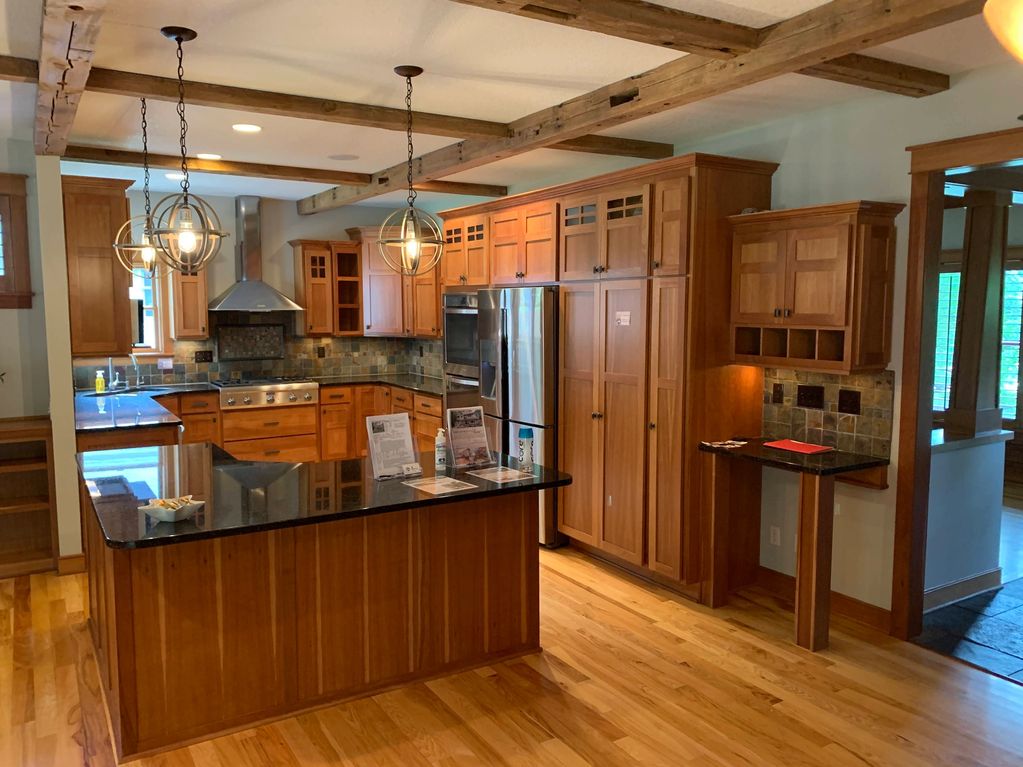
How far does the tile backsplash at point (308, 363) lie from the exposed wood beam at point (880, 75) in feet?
15.5

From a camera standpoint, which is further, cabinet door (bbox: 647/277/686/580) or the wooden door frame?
cabinet door (bbox: 647/277/686/580)

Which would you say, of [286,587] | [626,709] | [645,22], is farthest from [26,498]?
[645,22]

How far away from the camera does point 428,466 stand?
11.3ft

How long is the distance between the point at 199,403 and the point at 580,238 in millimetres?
3622

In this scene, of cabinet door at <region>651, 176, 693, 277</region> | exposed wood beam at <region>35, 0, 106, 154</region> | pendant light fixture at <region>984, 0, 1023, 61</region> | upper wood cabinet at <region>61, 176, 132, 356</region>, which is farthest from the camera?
upper wood cabinet at <region>61, 176, 132, 356</region>

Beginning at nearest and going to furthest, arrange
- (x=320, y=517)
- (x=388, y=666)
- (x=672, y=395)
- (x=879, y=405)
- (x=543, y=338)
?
(x=320, y=517), (x=388, y=666), (x=879, y=405), (x=672, y=395), (x=543, y=338)

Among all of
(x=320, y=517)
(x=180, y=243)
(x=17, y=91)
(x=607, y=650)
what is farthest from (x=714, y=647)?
(x=17, y=91)

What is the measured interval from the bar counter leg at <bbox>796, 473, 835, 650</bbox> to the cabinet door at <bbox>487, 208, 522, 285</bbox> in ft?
8.25

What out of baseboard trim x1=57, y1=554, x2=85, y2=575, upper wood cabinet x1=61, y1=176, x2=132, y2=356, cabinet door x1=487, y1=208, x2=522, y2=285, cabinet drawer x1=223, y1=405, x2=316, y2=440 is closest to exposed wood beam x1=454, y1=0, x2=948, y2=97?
cabinet door x1=487, y1=208, x2=522, y2=285

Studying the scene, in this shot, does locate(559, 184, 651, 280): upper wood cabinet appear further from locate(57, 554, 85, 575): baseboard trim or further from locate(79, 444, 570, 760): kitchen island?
locate(57, 554, 85, 575): baseboard trim

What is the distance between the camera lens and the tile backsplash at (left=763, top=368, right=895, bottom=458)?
12.1ft

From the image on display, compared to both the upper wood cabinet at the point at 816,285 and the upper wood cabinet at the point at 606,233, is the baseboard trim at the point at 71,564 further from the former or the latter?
the upper wood cabinet at the point at 816,285

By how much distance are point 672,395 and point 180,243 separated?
8.17ft

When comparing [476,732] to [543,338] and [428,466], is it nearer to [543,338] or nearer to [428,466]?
[428,466]
